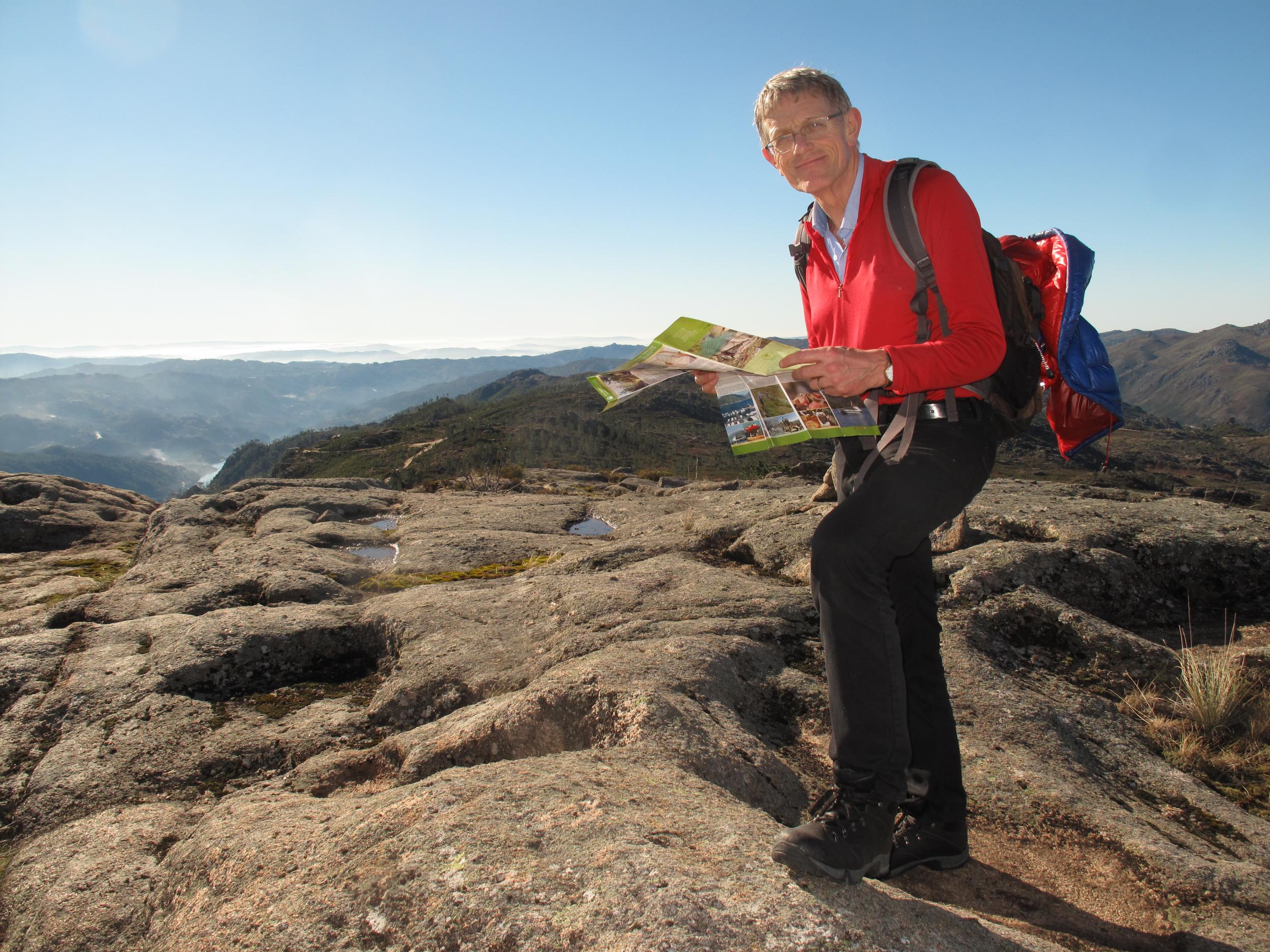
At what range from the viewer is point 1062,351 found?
3600mm

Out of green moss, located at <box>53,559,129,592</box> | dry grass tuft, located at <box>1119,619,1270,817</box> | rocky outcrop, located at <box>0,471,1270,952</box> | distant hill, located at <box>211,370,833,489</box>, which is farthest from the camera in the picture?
distant hill, located at <box>211,370,833,489</box>

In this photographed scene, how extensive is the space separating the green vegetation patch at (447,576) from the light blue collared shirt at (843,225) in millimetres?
6901

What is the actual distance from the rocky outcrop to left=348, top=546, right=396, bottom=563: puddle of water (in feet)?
4.67

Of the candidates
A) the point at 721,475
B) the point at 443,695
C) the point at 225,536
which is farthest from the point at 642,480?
the point at 721,475

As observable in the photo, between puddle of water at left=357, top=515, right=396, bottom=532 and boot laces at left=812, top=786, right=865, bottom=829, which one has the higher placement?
boot laces at left=812, top=786, right=865, bottom=829

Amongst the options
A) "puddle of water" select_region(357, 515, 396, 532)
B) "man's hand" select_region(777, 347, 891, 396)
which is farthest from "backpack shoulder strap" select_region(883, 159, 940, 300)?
"puddle of water" select_region(357, 515, 396, 532)

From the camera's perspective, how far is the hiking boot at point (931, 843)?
3539 millimetres

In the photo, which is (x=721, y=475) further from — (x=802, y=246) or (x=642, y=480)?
(x=802, y=246)

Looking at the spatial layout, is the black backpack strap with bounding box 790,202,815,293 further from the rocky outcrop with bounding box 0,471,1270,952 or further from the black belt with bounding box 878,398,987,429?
the rocky outcrop with bounding box 0,471,1270,952

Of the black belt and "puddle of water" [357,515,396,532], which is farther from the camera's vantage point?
"puddle of water" [357,515,396,532]

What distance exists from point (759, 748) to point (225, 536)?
1174 centimetres

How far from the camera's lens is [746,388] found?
3.58 m

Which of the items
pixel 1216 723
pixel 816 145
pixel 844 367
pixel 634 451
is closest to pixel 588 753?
pixel 844 367

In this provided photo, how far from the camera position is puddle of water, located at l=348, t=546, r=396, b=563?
11.3 m
